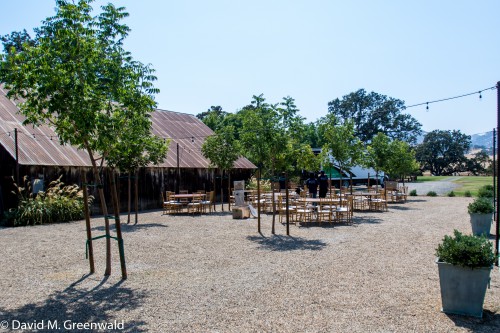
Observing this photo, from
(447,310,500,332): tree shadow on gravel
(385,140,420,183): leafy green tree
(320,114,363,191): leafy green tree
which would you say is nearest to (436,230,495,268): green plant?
(447,310,500,332): tree shadow on gravel

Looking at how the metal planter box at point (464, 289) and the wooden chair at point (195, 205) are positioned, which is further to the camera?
the wooden chair at point (195, 205)

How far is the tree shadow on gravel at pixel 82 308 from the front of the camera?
200 inches

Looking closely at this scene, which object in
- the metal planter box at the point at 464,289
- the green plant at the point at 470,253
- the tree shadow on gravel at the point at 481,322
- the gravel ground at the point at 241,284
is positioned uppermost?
the green plant at the point at 470,253

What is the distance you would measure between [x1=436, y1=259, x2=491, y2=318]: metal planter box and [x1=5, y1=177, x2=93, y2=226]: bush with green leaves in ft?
44.5

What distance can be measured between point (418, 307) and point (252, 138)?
7.22 meters

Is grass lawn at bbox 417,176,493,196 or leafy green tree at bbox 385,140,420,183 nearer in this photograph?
leafy green tree at bbox 385,140,420,183

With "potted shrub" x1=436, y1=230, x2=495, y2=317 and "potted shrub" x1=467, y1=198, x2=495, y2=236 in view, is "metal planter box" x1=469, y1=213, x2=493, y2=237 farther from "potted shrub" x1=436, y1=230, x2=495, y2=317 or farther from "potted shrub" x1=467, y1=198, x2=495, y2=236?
"potted shrub" x1=436, y1=230, x2=495, y2=317

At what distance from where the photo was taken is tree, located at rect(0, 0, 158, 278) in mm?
5898

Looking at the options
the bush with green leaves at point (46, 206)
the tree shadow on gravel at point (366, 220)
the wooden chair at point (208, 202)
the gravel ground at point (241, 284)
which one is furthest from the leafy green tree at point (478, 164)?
the bush with green leaves at point (46, 206)

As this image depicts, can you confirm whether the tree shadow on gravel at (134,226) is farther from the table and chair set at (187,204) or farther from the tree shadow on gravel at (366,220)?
the tree shadow on gravel at (366,220)

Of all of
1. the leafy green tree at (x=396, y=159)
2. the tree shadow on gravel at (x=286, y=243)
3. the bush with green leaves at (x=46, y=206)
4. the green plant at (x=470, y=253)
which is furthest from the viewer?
the leafy green tree at (x=396, y=159)

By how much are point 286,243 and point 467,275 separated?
5.70m

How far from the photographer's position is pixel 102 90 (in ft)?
21.2

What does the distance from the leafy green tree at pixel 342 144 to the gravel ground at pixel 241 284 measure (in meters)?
6.28
